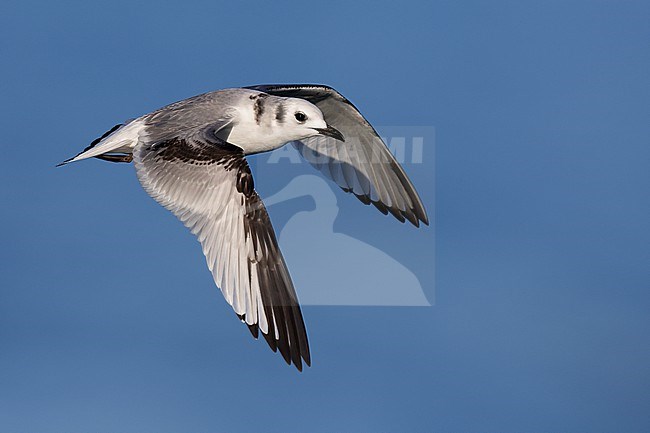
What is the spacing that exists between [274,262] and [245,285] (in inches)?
15.0

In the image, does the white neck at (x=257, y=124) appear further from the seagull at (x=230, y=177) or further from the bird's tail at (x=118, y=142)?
the bird's tail at (x=118, y=142)

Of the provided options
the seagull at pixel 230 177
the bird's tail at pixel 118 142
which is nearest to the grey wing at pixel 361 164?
the seagull at pixel 230 177

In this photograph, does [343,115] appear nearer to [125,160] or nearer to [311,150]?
[311,150]

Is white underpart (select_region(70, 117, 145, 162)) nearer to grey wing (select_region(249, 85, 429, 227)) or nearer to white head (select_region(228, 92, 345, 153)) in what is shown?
white head (select_region(228, 92, 345, 153))

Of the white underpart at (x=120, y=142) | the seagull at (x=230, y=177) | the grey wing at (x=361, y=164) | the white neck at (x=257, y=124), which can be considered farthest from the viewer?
the grey wing at (x=361, y=164)

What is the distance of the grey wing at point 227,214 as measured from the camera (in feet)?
40.1

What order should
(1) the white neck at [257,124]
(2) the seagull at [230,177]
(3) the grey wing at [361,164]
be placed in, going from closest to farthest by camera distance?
(2) the seagull at [230,177] → (1) the white neck at [257,124] → (3) the grey wing at [361,164]

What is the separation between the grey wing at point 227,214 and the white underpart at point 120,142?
18.8 inches

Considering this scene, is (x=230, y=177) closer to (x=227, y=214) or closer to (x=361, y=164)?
(x=227, y=214)

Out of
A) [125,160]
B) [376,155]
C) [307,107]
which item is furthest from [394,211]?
[125,160]

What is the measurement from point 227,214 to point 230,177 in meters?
0.34

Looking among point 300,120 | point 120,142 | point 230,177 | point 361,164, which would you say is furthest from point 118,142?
point 361,164

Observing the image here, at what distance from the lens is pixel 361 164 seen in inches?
602

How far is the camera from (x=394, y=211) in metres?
15.2
